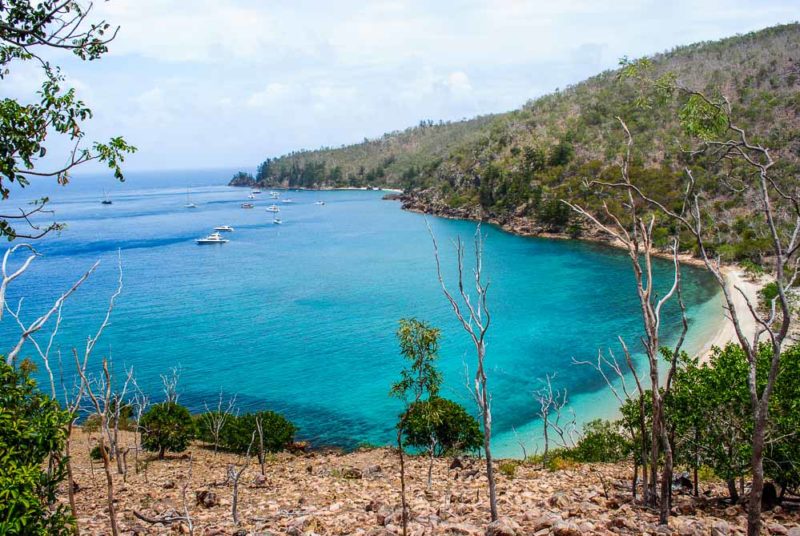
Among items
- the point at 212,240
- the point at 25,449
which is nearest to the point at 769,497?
the point at 25,449

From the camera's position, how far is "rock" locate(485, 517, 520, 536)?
11859 millimetres

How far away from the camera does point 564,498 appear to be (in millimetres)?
15312

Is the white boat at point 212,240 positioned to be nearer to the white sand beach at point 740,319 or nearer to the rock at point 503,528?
the white sand beach at point 740,319

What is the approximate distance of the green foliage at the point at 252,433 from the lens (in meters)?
28.8

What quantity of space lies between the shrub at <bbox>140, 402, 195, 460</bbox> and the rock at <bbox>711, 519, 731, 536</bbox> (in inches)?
962

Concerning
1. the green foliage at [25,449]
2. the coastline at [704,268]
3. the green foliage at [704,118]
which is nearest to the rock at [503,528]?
the coastline at [704,268]

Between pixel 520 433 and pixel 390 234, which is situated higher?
pixel 390 234

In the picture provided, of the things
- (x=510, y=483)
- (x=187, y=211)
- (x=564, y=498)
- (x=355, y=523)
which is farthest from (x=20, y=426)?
(x=187, y=211)

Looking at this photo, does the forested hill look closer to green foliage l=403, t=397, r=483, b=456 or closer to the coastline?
the coastline

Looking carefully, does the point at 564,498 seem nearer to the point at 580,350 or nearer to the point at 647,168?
the point at 580,350

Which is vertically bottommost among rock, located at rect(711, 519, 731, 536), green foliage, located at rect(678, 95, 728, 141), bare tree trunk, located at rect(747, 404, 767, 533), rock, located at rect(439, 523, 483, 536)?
rock, located at rect(439, 523, 483, 536)

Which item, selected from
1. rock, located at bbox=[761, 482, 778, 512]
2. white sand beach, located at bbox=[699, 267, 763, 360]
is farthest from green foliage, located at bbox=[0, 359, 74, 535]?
white sand beach, located at bbox=[699, 267, 763, 360]

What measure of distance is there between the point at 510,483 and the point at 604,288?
157ft

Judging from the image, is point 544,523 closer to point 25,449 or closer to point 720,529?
point 720,529
